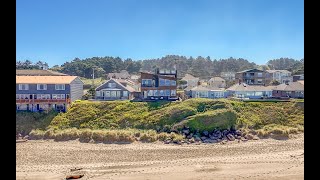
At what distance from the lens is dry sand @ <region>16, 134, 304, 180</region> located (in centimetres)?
1194

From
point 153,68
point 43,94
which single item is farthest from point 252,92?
point 153,68

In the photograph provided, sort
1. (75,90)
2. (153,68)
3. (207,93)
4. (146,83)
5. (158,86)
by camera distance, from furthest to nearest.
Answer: (153,68) < (207,93) < (146,83) < (158,86) < (75,90)

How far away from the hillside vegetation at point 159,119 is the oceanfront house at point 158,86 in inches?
63.9

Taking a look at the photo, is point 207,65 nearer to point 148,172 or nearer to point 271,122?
point 271,122

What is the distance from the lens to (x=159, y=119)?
67.2 feet

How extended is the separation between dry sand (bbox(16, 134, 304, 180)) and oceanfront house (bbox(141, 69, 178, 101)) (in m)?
7.75

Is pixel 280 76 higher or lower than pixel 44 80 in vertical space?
higher

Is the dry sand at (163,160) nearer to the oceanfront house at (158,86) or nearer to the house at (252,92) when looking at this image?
the oceanfront house at (158,86)

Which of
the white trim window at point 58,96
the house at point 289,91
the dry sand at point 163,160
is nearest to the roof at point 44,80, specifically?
the white trim window at point 58,96

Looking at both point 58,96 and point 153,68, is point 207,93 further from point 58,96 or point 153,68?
point 153,68

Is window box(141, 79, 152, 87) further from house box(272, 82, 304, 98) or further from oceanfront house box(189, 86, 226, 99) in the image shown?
house box(272, 82, 304, 98)

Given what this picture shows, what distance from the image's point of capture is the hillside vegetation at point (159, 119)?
19.0 m

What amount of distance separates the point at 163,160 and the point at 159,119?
6438 millimetres
